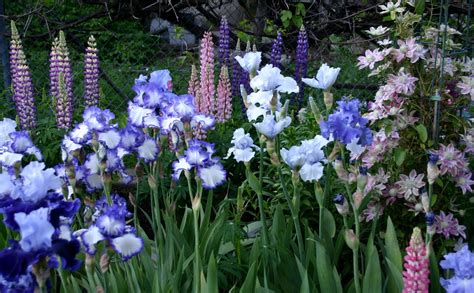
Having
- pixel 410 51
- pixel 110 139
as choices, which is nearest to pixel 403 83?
pixel 410 51

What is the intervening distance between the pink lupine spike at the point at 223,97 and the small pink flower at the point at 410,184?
145 cm

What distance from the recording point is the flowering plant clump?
5.28 feet

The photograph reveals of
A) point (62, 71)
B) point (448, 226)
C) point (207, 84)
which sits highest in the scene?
point (62, 71)

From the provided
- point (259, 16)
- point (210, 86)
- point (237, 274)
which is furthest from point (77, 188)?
point (259, 16)

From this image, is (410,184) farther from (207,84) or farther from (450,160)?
(207,84)

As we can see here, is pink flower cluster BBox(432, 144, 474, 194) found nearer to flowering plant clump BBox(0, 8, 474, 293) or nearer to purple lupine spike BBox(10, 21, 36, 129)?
flowering plant clump BBox(0, 8, 474, 293)

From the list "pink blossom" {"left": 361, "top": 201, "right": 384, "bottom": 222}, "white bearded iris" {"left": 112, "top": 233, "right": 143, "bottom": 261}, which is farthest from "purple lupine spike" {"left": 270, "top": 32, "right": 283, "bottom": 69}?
"white bearded iris" {"left": 112, "top": 233, "right": 143, "bottom": 261}

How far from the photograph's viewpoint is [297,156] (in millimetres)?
2100

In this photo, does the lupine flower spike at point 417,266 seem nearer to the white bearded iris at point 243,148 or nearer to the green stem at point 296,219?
the green stem at point 296,219

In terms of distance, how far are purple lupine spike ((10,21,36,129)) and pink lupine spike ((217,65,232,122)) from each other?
110cm

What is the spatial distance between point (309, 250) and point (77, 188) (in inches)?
31.9

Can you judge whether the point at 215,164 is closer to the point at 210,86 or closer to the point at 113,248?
the point at 113,248

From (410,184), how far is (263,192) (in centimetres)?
60

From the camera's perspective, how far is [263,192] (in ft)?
9.00
